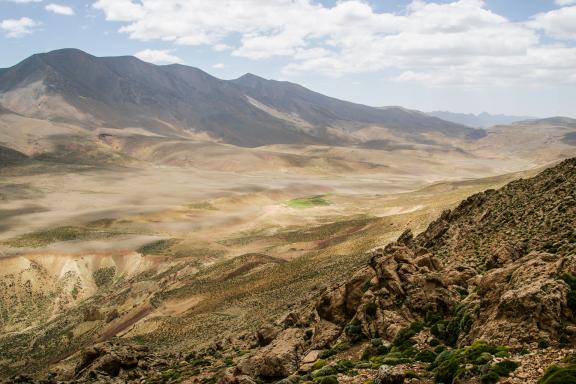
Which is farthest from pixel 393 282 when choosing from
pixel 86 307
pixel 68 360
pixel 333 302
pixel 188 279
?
pixel 86 307

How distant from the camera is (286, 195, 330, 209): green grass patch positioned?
150 metres

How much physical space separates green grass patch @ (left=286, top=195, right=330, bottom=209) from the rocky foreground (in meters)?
109

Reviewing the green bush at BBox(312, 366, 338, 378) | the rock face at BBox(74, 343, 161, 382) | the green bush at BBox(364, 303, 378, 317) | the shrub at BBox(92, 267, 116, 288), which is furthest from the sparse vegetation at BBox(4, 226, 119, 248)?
the green bush at BBox(312, 366, 338, 378)

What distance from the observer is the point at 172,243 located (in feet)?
324

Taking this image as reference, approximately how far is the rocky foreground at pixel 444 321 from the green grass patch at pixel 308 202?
109344mm

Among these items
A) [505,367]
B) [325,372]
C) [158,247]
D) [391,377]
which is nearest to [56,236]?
[158,247]

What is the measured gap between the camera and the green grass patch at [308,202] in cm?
15044

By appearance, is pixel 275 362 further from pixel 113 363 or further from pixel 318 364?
pixel 113 363

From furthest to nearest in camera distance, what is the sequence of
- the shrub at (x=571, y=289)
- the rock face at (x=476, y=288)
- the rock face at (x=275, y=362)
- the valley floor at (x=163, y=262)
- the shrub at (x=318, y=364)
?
the valley floor at (x=163, y=262), the rock face at (x=275, y=362), the shrub at (x=318, y=364), the rock face at (x=476, y=288), the shrub at (x=571, y=289)

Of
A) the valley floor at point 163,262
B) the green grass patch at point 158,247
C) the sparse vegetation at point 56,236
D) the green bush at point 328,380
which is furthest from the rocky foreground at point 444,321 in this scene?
the sparse vegetation at point 56,236

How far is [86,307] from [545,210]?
198ft

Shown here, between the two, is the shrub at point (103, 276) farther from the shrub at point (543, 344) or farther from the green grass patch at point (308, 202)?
the shrub at point (543, 344)

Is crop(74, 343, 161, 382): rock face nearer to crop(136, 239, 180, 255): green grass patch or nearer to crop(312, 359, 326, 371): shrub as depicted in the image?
crop(312, 359, 326, 371): shrub

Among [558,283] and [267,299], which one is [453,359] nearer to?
[558,283]
